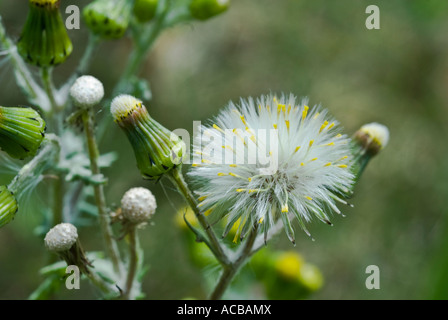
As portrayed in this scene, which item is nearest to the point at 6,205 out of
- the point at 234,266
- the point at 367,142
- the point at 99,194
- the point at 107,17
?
the point at 99,194

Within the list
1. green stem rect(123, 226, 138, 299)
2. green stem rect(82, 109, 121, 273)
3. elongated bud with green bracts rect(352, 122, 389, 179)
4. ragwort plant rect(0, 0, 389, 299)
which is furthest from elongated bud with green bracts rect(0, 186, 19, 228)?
elongated bud with green bracts rect(352, 122, 389, 179)

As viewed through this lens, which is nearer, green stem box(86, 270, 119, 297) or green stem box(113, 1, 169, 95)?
green stem box(86, 270, 119, 297)

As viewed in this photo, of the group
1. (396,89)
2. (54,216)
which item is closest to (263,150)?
(54,216)

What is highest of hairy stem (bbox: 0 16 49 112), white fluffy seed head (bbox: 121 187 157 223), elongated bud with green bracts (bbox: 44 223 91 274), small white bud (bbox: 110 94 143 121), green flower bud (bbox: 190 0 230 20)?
green flower bud (bbox: 190 0 230 20)

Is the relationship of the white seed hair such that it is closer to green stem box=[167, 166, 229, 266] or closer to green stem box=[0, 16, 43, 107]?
green stem box=[167, 166, 229, 266]

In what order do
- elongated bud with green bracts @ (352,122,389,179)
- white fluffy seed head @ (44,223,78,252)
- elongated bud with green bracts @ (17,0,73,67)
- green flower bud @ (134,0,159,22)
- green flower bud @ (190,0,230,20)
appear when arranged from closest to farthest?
white fluffy seed head @ (44,223,78,252), elongated bud with green bracts @ (17,0,73,67), elongated bud with green bracts @ (352,122,389,179), green flower bud @ (134,0,159,22), green flower bud @ (190,0,230,20)

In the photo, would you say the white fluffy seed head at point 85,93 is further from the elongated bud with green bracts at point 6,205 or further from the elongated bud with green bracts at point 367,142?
the elongated bud with green bracts at point 367,142
